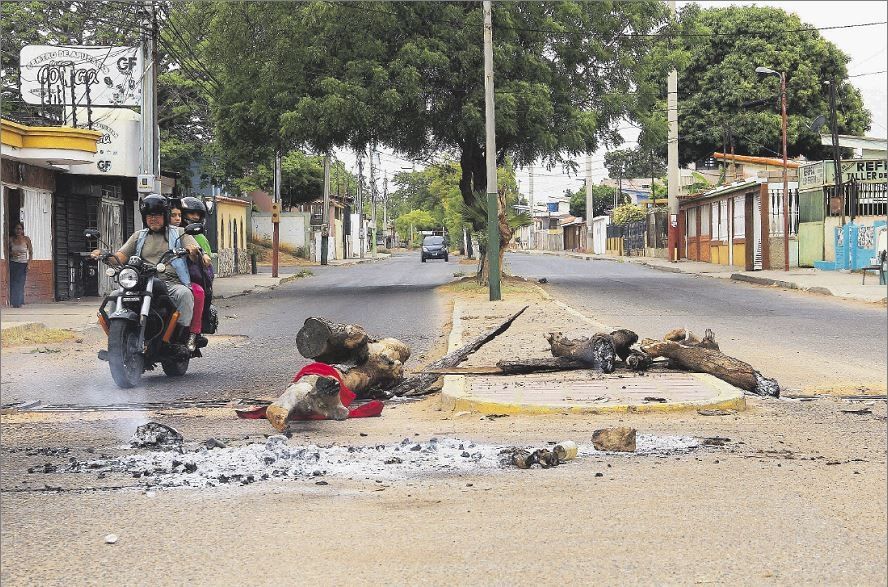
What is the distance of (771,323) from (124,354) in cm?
947

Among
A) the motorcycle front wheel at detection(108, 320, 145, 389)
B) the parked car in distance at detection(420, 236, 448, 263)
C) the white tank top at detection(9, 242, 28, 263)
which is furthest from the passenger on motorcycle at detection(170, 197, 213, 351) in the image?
the parked car in distance at detection(420, 236, 448, 263)

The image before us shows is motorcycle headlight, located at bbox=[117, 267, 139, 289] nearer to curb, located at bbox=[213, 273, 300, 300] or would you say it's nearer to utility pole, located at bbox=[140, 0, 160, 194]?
utility pole, located at bbox=[140, 0, 160, 194]

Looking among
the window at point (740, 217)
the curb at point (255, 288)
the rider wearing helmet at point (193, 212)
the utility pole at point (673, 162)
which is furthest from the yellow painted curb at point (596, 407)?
the utility pole at point (673, 162)

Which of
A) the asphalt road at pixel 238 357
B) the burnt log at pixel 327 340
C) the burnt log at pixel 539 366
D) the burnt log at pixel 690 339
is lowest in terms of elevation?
the asphalt road at pixel 238 357

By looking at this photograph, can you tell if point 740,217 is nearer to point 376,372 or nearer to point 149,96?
point 149,96

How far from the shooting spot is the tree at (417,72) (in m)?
23.9

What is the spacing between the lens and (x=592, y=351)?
9.13 metres

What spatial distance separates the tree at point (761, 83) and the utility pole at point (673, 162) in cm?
818

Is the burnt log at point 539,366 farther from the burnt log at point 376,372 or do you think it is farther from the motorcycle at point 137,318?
the motorcycle at point 137,318

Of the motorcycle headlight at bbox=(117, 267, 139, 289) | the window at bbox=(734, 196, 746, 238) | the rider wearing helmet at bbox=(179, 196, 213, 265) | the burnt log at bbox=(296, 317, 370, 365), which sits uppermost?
the window at bbox=(734, 196, 746, 238)

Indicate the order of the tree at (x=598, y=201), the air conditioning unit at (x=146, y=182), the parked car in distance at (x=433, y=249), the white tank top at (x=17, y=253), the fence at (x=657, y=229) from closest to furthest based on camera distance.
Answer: the white tank top at (x=17, y=253), the air conditioning unit at (x=146, y=182), the fence at (x=657, y=229), the parked car in distance at (x=433, y=249), the tree at (x=598, y=201)

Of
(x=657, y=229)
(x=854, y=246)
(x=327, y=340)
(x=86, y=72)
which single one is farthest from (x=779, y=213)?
(x=327, y=340)

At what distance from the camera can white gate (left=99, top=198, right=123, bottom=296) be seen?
24297 millimetres

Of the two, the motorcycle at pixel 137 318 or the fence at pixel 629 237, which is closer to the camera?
the motorcycle at pixel 137 318
